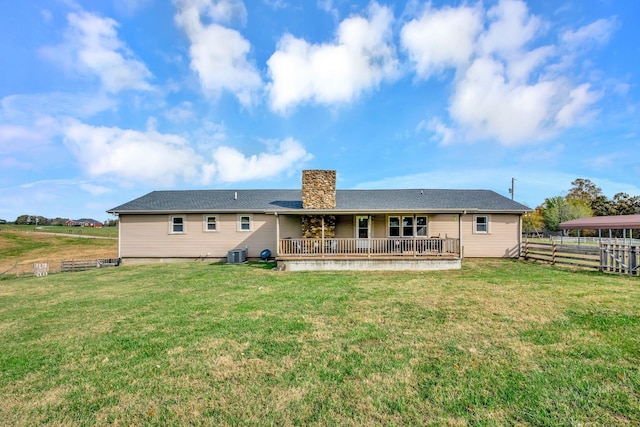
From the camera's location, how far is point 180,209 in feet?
51.3

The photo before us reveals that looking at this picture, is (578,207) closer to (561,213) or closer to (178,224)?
(561,213)

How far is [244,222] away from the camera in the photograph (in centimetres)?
1586

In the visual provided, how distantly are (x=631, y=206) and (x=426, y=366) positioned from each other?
65.1 m

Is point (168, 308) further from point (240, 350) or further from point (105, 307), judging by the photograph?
point (240, 350)

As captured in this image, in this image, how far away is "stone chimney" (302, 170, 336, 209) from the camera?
14.8 meters

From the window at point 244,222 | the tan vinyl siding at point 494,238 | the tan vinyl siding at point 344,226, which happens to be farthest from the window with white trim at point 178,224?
the tan vinyl siding at point 494,238

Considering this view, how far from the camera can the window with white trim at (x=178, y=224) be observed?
15.8m

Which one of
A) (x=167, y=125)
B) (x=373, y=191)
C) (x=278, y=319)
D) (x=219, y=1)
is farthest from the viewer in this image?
(x=373, y=191)

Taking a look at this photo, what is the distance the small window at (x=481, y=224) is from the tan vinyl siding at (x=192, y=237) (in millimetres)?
11580

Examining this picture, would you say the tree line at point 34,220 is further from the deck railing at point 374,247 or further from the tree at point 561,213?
the tree at point 561,213

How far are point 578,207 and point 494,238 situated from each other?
124 feet

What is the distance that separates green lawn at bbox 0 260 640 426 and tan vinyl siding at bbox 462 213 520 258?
7.91 m

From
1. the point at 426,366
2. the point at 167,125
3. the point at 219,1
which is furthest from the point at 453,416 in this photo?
the point at 167,125

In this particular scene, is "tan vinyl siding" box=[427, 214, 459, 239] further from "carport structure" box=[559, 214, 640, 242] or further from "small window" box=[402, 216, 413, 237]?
"carport structure" box=[559, 214, 640, 242]
